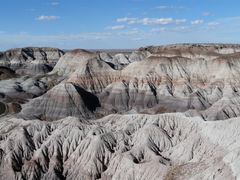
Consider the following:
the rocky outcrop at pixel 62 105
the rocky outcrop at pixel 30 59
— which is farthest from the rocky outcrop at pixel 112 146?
the rocky outcrop at pixel 30 59

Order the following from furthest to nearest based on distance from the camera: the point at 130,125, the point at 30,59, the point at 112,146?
the point at 30,59
the point at 130,125
the point at 112,146

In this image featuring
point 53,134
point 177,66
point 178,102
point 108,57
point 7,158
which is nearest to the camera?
point 7,158

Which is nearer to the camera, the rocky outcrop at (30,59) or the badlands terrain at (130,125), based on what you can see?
the badlands terrain at (130,125)

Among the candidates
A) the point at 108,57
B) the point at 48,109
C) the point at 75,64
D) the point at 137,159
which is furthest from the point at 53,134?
the point at 108,57

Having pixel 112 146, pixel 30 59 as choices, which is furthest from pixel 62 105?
pixel 30 59

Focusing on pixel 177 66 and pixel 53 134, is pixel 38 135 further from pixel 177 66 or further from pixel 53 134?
pixel 177 66

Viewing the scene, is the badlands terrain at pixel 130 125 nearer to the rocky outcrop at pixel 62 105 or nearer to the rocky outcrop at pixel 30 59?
the rocky outcrop at pixel 62 105

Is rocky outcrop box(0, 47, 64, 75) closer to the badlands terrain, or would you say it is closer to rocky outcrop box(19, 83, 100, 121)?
the badlands terrain

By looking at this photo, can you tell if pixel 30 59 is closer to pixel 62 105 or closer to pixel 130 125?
pixel 62 105
